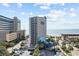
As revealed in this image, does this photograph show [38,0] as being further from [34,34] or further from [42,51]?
[42,51]

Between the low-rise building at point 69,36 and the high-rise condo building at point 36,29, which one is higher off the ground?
the high-rise condo building at point 36,29

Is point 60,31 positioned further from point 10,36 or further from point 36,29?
point 10,36

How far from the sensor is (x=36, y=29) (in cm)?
207

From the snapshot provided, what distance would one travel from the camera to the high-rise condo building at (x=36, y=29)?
80.0 inches

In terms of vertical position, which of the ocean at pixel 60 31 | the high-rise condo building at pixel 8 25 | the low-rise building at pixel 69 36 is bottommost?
the low-rise building at pixel 69 36

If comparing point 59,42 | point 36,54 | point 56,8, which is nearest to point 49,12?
point 56,8

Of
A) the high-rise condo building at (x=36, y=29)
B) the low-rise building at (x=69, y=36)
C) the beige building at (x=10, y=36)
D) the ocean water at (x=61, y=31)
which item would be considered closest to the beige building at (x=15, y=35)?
the beige building at (x=10, y=36)

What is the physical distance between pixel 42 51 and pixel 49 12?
1.70 feet

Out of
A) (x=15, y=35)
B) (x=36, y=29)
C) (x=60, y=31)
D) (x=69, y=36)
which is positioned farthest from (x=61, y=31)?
(x=15, y=35)

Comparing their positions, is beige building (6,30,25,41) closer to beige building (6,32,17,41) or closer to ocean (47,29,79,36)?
beige building (6,32,17,41)

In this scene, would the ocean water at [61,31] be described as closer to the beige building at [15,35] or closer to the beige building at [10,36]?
the beige building at [15,35]

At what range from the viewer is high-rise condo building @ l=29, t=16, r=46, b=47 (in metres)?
2.03

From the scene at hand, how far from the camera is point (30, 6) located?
1.98 m

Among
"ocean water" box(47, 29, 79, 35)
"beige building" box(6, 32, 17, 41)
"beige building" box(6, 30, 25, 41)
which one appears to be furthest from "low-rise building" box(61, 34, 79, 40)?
"beige building" box(6, 32, 17, 41)
